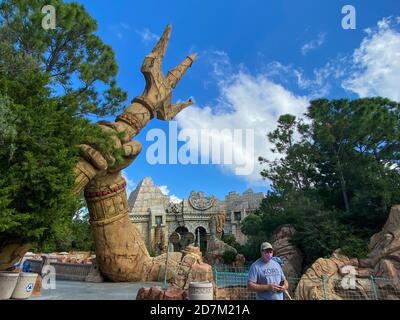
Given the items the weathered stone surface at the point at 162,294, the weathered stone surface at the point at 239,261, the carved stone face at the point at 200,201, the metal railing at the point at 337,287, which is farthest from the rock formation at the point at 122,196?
the carved stone face at the point at 200,201

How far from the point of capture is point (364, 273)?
47.2ft

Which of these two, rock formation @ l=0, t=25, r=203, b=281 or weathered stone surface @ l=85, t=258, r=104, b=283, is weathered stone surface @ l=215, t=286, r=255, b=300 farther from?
weathered stone surface @ l=85, t=258, r=104, b=283

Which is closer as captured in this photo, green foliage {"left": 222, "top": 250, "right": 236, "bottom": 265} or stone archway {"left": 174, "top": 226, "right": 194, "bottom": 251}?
green foliage {"left": 222, "top": 250, "right": 236, "bottom": 265}

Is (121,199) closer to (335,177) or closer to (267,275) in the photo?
(267,275)

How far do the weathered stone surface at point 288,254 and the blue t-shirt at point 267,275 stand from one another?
48.2ft

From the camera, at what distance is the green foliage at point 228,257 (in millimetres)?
25281

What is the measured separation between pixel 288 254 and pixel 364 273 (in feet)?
15.9

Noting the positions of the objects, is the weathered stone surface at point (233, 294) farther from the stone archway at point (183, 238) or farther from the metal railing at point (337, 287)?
→ the stone archway at point (183, 238)

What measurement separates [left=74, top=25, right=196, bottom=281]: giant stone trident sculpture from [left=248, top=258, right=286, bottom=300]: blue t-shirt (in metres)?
7.68

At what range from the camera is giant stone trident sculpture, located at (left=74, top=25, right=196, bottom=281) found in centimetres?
1237

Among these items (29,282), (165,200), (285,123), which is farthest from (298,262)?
(165,200)

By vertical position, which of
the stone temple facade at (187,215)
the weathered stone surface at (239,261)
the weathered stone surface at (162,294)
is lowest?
the weathered stone surface at (239,261)

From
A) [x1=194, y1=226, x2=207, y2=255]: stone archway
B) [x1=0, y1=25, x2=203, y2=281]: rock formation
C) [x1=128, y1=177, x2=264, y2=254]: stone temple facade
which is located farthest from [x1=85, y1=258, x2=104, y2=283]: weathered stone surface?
[x1=194, y1=226, x2=207, y2=255]: stone archway

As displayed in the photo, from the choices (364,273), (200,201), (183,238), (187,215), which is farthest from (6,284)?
(200,201)
